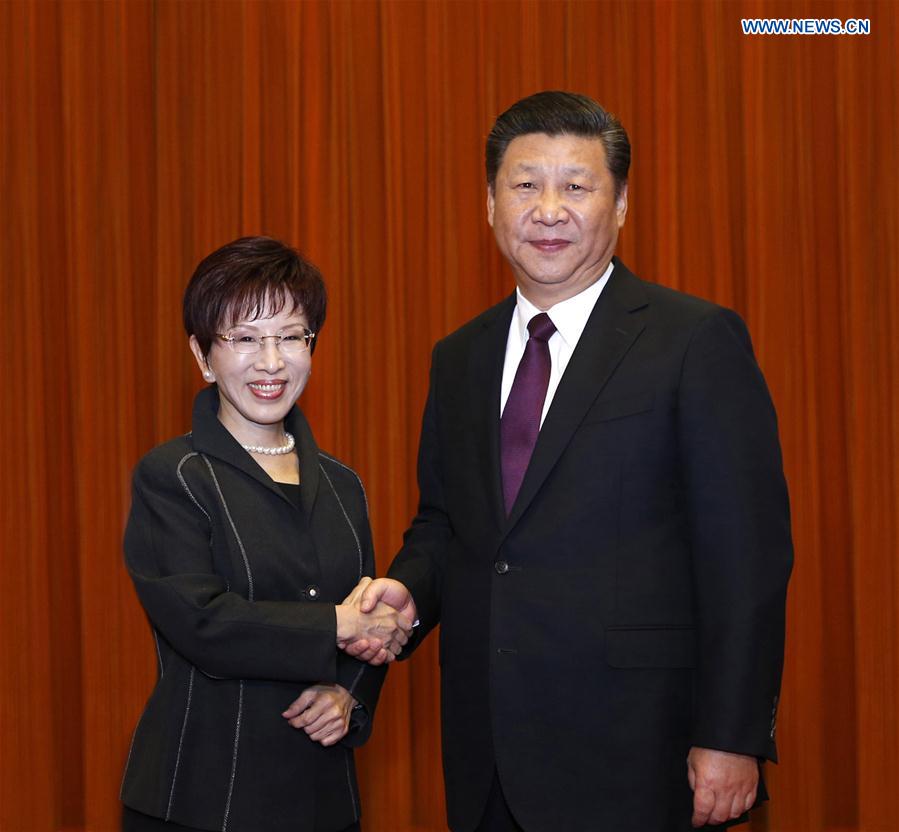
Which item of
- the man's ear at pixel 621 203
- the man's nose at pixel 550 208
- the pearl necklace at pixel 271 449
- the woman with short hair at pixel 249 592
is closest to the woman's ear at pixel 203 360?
the woman with short hair at pixel 249 592

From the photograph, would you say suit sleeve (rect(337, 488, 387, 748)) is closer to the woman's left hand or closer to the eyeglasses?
the woman's left hand

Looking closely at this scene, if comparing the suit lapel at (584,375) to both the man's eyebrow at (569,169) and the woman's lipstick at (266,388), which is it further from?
the woman's lipstick at (266,388)

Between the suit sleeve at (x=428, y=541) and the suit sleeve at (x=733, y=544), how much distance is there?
0.52 metres

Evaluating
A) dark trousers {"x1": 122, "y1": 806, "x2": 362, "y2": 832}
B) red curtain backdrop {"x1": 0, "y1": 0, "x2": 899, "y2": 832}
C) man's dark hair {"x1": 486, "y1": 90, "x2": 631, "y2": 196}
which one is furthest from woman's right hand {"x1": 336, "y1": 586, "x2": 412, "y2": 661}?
red curtain backdrop {"x1": 0, "y1": 0, "x2": 899, "y2": 832}

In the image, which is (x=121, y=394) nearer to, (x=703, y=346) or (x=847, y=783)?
(x=703, y=346)

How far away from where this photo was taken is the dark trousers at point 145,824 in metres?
1.68

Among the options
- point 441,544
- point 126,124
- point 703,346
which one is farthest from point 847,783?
point 126,124

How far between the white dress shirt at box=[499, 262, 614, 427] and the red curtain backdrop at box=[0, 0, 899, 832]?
55.8 inches

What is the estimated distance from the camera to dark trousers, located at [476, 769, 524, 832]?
5.89 ft

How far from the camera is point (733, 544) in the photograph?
5.52 ft

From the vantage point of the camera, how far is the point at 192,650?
1681 millimetres

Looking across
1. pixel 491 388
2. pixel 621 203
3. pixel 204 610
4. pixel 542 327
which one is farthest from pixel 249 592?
pixel 621 203

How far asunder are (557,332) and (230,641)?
0.76 meters

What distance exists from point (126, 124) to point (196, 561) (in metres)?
2.05
